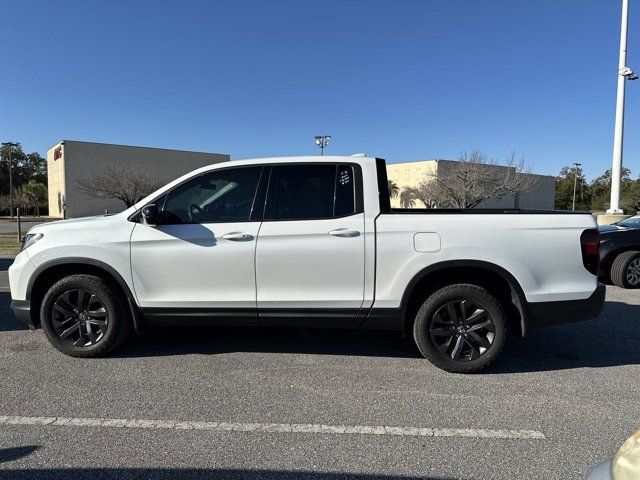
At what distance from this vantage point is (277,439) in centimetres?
297

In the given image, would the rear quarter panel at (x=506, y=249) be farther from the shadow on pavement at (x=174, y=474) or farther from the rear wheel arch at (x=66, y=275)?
the rear wheel arch at (x=66, y=275)

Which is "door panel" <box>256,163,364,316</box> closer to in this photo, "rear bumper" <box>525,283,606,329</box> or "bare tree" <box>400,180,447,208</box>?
"rear bumper" <box>525,283,606,329</box>

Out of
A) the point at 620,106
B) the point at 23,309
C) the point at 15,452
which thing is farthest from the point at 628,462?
the point at 620,106

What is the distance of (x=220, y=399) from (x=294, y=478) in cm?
119

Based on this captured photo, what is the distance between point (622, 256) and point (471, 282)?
6.07 metres

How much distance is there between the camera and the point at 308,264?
159 inches

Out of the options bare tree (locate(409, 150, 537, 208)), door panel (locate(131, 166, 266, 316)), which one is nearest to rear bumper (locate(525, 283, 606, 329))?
door panel (locate(131, 166, 266, 316))

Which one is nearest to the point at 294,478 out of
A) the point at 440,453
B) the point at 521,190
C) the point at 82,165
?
the point at 440,453

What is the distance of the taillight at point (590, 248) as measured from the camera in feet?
12.8

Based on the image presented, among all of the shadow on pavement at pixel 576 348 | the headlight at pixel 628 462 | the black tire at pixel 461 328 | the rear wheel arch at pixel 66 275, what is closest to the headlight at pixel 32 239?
the rear wheel arch at pixel 66 275

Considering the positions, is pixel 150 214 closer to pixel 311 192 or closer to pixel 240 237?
pixel 240 237

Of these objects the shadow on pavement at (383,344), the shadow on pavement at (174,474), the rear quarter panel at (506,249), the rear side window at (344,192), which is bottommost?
the shadow on pavement at (174,474)

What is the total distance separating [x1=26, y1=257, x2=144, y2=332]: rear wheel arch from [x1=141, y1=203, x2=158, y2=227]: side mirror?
23.2 inches

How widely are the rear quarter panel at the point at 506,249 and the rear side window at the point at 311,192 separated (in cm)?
42
